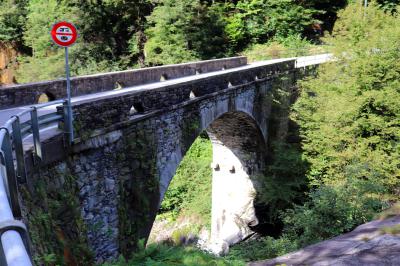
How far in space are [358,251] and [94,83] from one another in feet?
27.7

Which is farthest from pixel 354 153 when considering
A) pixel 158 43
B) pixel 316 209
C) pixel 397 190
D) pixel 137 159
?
pixel 158 43

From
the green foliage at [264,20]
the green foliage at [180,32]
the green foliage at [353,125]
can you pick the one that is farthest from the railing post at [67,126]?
the green foliage at [264,20]

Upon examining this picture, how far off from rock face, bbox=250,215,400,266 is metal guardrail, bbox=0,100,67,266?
2.82m

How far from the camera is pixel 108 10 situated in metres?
26.2

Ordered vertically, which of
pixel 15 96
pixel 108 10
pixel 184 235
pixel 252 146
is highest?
pixel 108 10

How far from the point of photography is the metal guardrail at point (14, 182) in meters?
1.26

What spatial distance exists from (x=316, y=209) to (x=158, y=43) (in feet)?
60.0

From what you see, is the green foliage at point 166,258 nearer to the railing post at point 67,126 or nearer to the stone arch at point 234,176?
the railing post at point 67,126

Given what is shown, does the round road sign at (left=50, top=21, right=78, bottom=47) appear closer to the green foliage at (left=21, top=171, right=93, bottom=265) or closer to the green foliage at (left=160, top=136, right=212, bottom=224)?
the green foliage at (left=21, top=171, right=93, bottom=265)

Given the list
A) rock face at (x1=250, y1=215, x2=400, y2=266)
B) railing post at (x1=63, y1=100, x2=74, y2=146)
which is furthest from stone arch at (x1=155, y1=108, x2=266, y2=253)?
rock face at (x1=250, y1=215, x2=400, y2=266)

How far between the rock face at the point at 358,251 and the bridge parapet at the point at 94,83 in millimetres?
6400

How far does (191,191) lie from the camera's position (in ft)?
65.5

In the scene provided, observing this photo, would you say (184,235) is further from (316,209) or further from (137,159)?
(137,159)

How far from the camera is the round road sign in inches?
210
